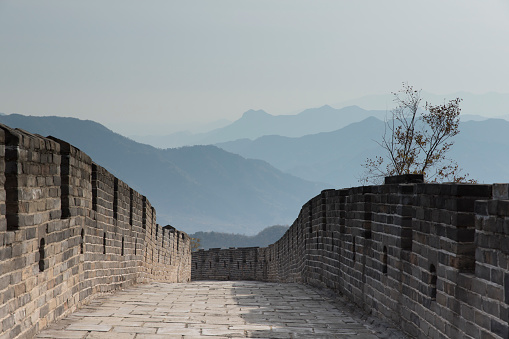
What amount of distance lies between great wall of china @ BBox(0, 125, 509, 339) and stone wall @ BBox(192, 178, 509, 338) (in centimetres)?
1

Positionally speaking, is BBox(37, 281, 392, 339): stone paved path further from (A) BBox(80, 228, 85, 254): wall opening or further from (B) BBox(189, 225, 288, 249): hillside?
(B) BBox(189, 225, 288, 249): hillside

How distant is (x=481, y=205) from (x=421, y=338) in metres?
1.83

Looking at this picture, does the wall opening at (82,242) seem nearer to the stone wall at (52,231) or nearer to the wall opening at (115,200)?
the stone wall at (52,231)

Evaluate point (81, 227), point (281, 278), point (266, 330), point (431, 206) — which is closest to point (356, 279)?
point (266, 330)

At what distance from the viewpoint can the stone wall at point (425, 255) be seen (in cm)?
417

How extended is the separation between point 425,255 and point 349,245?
345 centimetres

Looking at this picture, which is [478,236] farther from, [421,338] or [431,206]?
[421,338]

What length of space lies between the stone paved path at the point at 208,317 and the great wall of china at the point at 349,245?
30 cm

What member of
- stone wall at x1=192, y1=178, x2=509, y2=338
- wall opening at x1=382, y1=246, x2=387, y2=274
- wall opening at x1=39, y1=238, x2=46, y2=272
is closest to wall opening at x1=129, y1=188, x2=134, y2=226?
stone wall at x1=192, y1=178, x2=509, y2=338

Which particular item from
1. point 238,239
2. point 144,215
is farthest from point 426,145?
point 238,239

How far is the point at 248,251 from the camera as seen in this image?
1319 inches

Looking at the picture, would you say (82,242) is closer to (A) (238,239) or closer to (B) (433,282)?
(B) (433,282)

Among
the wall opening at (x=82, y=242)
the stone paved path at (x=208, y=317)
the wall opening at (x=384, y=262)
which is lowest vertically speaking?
the stone paved path at (x=208, y=317)

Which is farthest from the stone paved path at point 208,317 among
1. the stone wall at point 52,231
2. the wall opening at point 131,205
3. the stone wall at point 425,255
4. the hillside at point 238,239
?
the hillside at point 238,239
